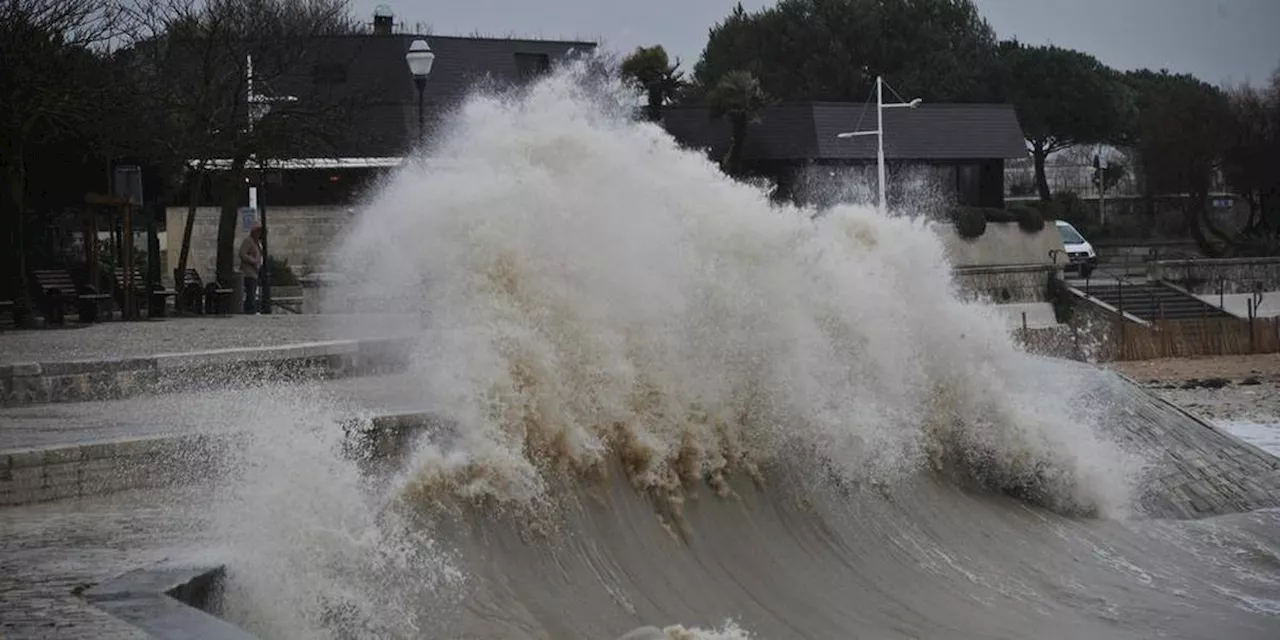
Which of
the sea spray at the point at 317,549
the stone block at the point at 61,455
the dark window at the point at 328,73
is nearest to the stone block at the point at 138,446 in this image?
the stone block at the point at 61,455

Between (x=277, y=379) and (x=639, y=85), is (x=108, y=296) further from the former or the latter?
(x=639, y=85)

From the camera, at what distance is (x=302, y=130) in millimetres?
33312

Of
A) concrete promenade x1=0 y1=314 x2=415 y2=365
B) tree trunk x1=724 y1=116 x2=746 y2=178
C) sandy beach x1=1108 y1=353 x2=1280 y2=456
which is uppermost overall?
tree trunk x1=724 y1=116 x2=746 y2=178

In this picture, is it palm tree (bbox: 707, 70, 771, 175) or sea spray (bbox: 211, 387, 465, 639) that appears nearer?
sea spray (bbox: 211, 387, 465, 639)

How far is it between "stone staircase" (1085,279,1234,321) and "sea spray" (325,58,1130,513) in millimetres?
32470

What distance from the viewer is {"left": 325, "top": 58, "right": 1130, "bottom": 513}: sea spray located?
1066cm

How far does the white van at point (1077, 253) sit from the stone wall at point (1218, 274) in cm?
272

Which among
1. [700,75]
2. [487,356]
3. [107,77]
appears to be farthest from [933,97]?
[487,356]

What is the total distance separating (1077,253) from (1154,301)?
26.8ft

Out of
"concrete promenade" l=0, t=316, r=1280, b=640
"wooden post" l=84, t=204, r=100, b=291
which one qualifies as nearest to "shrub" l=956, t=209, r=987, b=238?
"wooden post" l=84, t=204, r=100, b=291

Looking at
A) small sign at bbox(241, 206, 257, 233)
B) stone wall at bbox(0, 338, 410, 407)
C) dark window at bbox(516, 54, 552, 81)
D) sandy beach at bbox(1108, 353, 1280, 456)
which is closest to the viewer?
stone wall at bbox(0, 338, 410, 407)

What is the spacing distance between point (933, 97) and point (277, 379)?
62317 mm

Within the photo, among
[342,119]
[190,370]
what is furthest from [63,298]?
[342,119]

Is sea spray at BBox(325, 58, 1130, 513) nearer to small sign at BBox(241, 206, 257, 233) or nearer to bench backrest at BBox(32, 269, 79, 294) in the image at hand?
bench backrest at BBox(32, 269, 79, 294)
